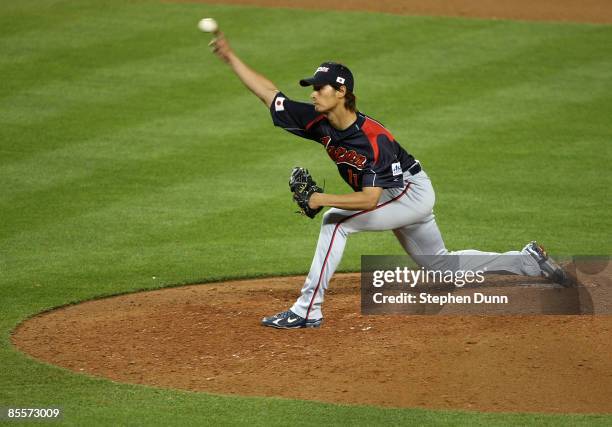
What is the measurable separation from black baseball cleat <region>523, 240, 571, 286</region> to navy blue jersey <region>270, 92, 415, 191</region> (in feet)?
3.72

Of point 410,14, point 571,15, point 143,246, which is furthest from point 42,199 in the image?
point 571,15

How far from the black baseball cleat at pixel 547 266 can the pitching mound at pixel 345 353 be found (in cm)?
51

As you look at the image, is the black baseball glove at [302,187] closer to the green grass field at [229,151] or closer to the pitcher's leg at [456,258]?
the pitcher's leg at [456,258]

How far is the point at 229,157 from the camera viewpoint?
1195 centimetres

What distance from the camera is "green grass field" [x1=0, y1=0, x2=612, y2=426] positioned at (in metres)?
8.27

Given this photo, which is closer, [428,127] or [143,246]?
[143,246]

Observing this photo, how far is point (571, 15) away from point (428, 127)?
5813 mm

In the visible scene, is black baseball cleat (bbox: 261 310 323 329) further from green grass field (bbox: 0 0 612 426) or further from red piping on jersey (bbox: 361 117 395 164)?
green grass field (bbox: 0 0 612 426)

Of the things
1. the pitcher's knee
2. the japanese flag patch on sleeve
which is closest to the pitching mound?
the pitcher's knee

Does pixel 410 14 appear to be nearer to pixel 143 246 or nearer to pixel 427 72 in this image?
pixel 427 72

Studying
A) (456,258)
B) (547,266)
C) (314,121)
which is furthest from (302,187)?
(547,266)

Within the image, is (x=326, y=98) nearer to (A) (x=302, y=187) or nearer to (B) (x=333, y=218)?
(A) (x=302, y=187)

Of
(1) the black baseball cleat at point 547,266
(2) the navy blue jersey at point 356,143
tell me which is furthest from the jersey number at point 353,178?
(1) the black baseball cleat at point 547,266

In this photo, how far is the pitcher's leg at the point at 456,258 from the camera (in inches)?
307
